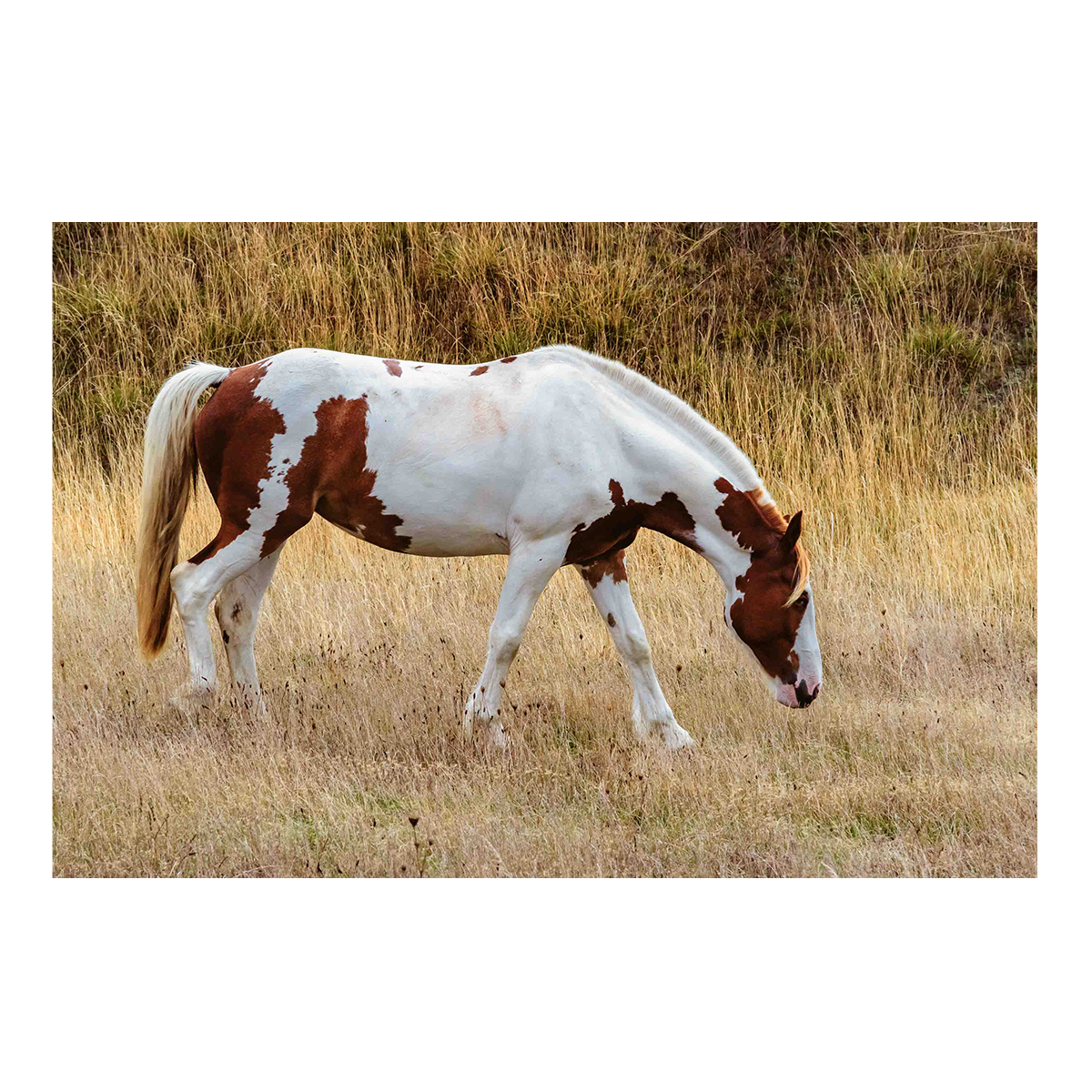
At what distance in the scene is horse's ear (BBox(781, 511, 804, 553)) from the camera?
5617 mm

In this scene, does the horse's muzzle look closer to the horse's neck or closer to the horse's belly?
the horse's neck

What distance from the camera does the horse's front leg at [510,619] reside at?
18.5 feet

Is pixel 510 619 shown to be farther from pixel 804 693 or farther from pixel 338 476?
pixel 804 693

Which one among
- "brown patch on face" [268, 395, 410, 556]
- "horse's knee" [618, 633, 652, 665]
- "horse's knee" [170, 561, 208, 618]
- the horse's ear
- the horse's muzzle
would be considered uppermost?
"brown patch on face" [268, 395, 410, 556]

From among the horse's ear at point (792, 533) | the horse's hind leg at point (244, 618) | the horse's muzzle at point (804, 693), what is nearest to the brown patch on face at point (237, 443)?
the horse's hind leg at point (244, 618)

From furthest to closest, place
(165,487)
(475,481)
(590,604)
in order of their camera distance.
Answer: (590,604), (165,487), (475,481)

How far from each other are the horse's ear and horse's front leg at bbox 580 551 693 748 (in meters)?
0.87

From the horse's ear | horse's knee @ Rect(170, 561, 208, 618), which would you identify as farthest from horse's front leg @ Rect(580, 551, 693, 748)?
horse's knee @ Rect(170, 561, 208, 618)

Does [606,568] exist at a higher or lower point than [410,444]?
lower

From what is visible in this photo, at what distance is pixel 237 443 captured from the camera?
573cm

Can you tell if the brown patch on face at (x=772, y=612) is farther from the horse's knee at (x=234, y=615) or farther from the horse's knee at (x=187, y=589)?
the horse's knee at (x=187, y=589)

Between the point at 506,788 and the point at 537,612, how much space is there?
2.27 meters

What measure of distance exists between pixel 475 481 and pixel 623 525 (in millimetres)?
808

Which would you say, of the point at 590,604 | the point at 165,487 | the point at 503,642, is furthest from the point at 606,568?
the point at 165,487
